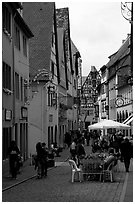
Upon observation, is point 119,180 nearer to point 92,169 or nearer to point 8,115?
point 92,169

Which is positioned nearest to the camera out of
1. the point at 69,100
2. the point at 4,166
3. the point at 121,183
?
the point at 121,183

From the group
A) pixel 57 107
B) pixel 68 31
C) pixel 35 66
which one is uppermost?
pixel 68 31

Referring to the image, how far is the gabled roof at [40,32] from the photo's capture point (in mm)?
40438

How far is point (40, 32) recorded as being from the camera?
42.0m

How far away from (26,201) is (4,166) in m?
9.37

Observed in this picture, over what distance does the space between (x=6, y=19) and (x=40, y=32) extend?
18.2 meters

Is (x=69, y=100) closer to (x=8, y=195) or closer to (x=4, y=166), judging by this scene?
(x=4, y=166)

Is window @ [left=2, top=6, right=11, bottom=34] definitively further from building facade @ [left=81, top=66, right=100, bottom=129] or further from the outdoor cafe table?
building facade @ [left=81, top=66, right=100, bottom=129]

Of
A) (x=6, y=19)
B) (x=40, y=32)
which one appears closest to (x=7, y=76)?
(x=6, y=19)

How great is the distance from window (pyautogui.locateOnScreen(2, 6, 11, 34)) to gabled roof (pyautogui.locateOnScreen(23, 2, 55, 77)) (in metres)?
14.8

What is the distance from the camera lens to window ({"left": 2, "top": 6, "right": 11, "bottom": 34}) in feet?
75.9

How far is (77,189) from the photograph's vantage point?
16.0 meters

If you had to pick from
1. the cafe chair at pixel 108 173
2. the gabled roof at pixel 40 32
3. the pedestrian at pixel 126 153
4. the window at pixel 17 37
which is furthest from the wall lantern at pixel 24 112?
the cafe chair at pixel 108 173

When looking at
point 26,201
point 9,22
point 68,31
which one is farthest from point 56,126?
point 26,201
